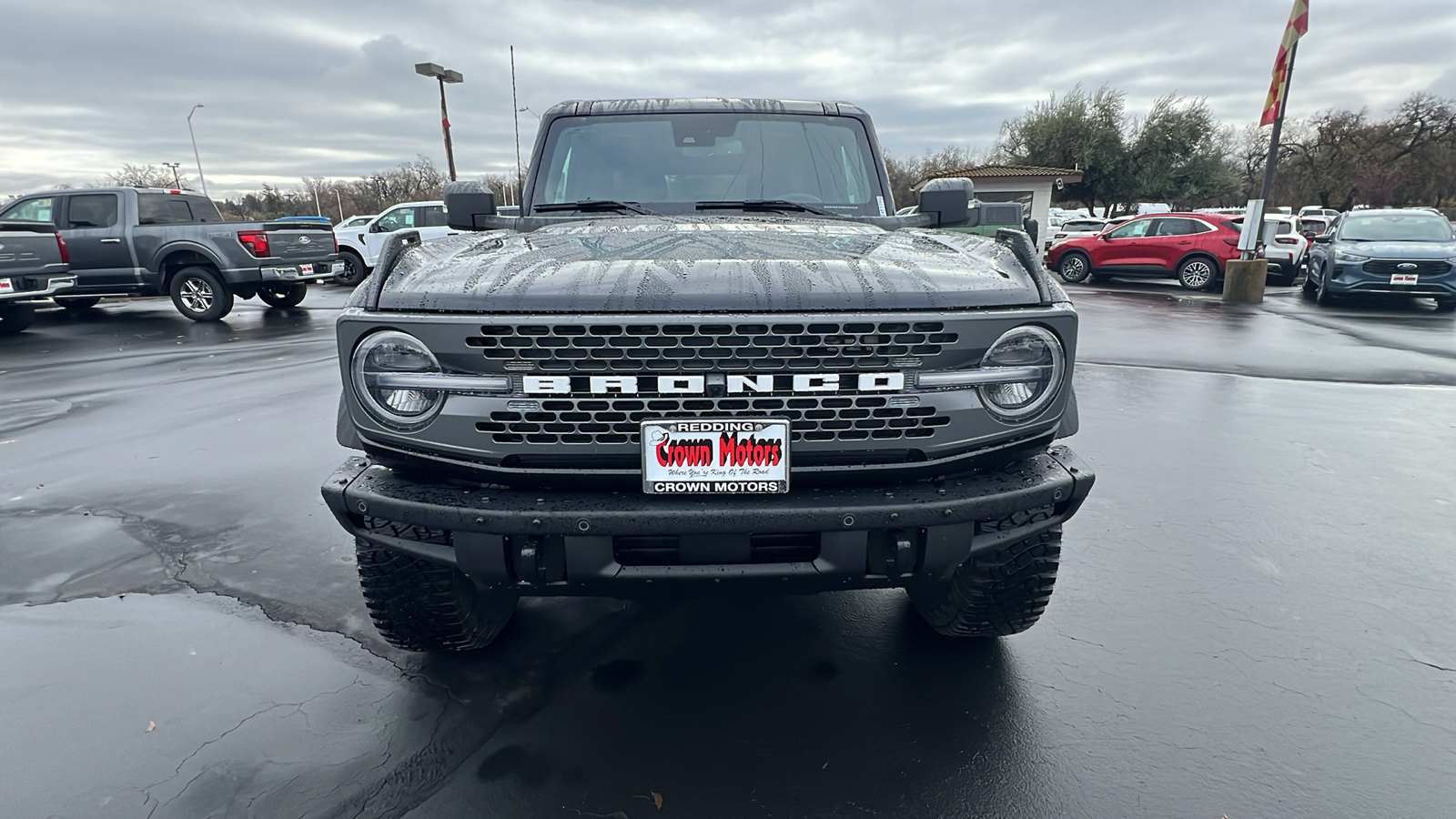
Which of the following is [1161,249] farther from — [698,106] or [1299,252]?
[698,106]

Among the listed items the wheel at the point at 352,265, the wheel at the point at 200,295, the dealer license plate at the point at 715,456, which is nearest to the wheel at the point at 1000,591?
the dealer license plate at the point at 715,456

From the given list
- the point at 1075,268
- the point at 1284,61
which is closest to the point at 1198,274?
the point at 1075,268

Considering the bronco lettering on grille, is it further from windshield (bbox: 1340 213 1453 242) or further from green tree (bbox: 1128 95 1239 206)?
green tree (bbox: 1128 95 1239 206)

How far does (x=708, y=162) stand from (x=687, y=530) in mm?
2032

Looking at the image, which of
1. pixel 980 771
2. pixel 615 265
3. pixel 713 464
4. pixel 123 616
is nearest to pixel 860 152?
pixel 615 265

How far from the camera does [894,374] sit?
1.91 meters

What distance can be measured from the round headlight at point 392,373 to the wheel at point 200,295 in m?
11.2

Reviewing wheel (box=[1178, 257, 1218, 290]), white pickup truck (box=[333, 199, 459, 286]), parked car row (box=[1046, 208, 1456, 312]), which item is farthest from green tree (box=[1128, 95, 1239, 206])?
white pickup truck (box=[333, 199, 459, 286])

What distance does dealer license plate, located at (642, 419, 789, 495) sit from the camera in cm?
187

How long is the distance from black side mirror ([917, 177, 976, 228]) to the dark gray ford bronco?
3.96 feet

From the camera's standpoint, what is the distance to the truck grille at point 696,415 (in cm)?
188

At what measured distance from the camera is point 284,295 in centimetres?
1328

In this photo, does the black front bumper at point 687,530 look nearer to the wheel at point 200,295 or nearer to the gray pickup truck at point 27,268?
the gray pickup truck at point 27,268

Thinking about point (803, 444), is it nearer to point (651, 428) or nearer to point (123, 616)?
point (651, 428)
